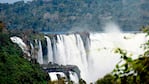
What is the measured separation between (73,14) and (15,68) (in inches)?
4126

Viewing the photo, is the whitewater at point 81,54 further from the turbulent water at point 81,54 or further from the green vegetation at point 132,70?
the green vegetation at point 132,70

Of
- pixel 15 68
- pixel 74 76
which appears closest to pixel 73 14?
pixel 74 76

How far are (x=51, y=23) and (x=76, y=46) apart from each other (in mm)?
75888

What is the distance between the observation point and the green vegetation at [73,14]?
118756 millimetres

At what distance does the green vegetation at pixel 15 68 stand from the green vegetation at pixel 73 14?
70893 mm

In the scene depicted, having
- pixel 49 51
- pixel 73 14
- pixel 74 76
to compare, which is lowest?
pixel 74 76

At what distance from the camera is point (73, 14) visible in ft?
453

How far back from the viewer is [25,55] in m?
39.5

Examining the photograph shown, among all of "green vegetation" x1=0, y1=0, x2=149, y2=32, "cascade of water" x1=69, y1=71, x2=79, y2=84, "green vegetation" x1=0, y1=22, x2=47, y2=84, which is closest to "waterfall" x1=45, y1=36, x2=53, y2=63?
"green vegetation" x1=0, y1=22, x2=47, y2=84

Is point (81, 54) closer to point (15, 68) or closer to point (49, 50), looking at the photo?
point (49, 50)

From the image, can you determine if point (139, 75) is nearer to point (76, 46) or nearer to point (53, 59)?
point (53, 59)

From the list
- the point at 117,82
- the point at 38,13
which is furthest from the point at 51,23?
the point at 117,82

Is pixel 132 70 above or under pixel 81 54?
above

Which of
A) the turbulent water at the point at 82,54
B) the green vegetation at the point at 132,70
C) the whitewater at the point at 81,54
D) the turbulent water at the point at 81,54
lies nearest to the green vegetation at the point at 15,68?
the whitewater at the point at 81,54
